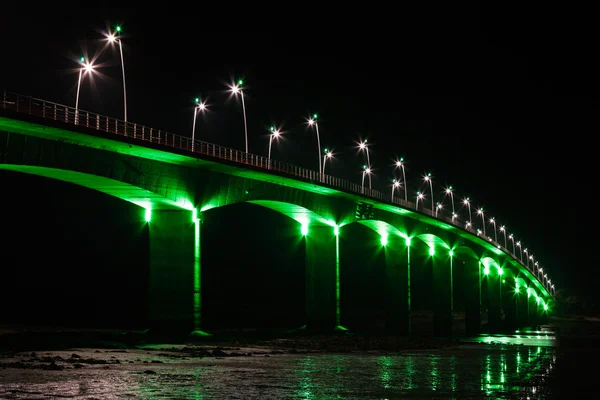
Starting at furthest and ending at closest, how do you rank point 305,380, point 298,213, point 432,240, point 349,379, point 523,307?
1. point 523,307
2. point 432,240
3. point 298,213
4. point 349,379
5. point 305,380

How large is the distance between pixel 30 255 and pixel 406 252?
144 feet

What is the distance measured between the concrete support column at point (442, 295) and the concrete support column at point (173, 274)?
1929 inches

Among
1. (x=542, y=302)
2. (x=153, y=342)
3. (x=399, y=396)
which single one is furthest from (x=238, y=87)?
(x=542, y=302)

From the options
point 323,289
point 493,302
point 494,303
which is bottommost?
point 494,303

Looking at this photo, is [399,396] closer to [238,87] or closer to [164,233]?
[164,233]

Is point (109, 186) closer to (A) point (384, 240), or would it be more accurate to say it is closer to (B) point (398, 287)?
(B) point (398, 287)

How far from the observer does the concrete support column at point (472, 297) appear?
102688 mm

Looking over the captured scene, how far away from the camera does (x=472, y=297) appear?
349 feet

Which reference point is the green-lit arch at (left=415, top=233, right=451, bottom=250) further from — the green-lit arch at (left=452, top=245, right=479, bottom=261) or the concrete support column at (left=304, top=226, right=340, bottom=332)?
the concrete support column at (left=304, top=226, right=340, bottom=332)

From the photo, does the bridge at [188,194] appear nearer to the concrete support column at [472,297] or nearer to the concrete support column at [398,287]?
the concrete support column at [398,287]

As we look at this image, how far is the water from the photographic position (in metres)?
19.3

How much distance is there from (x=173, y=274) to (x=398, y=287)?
4003 cm

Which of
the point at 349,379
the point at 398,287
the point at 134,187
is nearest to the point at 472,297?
the point at 398,287

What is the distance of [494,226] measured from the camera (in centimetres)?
12694
